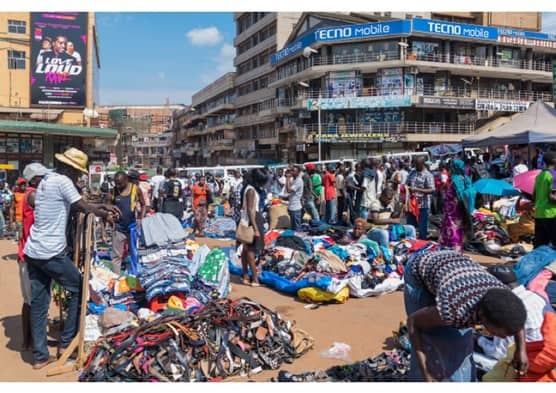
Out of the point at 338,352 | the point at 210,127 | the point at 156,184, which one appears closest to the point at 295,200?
the point at 156,184

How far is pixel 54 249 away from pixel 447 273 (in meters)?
3.11

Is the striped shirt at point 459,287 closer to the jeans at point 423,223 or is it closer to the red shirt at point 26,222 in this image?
the red shirt at point 26,222

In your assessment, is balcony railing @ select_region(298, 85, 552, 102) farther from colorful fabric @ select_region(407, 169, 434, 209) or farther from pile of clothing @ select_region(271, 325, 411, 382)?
pile of clothing @ select_region(271, 325, 411, 382)

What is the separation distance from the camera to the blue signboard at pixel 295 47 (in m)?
38.4

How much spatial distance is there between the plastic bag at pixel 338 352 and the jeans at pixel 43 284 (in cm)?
223

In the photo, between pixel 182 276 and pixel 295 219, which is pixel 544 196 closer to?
pixel 182 276

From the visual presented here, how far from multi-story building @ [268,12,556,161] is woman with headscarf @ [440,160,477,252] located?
3030 cm

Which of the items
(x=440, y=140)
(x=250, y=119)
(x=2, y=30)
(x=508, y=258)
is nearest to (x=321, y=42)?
(x=440, y=140)

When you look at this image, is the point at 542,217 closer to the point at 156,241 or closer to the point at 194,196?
the point at 156,241

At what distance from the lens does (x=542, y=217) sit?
6578 mm

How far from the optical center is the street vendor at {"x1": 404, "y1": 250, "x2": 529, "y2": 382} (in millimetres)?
A: 2447

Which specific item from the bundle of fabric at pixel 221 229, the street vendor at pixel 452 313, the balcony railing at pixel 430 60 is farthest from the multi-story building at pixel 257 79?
the street vendor at pixel 452 313

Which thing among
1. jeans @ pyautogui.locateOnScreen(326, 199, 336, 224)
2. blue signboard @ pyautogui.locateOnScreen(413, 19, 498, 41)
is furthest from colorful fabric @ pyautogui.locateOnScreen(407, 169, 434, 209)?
blue signboard @ pyautogui.locateOnScreen(413, 19, 498, 41)

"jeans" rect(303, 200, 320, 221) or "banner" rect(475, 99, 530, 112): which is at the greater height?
"banner" rect(475, 99, 530, 112)
